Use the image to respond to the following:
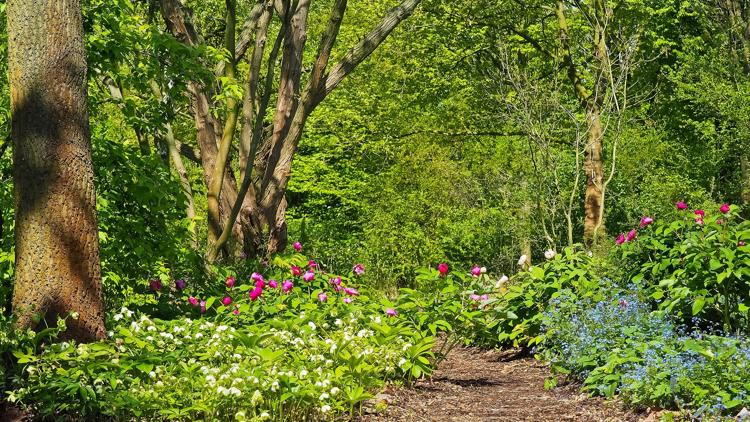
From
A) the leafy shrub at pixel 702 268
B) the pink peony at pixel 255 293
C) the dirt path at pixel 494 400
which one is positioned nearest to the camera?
the dirt path at pixel 494 400

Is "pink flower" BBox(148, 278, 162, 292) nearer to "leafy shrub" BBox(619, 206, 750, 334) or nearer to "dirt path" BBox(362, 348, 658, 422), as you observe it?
"dirt path" BBox(362, 348, 658, 422)

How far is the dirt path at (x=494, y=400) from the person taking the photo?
19.0ft

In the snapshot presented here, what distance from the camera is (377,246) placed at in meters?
16.0

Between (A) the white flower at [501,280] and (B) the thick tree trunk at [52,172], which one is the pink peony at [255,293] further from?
(A) the white flower at [501,280]

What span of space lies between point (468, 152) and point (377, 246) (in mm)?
4624

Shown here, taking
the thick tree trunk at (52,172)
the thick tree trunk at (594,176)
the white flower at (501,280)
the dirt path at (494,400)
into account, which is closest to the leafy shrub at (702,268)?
the dirt path at (494,400)

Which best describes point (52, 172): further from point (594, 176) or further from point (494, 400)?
point (594, 176)

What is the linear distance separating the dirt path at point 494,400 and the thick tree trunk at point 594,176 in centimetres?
596

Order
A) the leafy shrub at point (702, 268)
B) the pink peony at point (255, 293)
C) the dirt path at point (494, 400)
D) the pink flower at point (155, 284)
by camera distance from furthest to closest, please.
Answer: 1. the pink flower at point (155, 284)
2. the pink peony at point (255, 293)
3. the leafy shrub at point (702, 268)
4. the dirt path at point (494, 400)

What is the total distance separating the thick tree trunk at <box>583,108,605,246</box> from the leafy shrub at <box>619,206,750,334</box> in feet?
19.4

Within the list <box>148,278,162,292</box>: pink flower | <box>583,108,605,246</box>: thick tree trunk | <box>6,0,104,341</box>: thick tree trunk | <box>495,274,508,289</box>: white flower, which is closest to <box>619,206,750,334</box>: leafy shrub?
<box>495,274,508,289</box>: white flower

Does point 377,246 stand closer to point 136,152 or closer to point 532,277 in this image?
point 532,277

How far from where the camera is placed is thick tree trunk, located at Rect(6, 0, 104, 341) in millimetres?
4672

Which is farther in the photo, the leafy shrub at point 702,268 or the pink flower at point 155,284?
the pink flower at point 155,284
